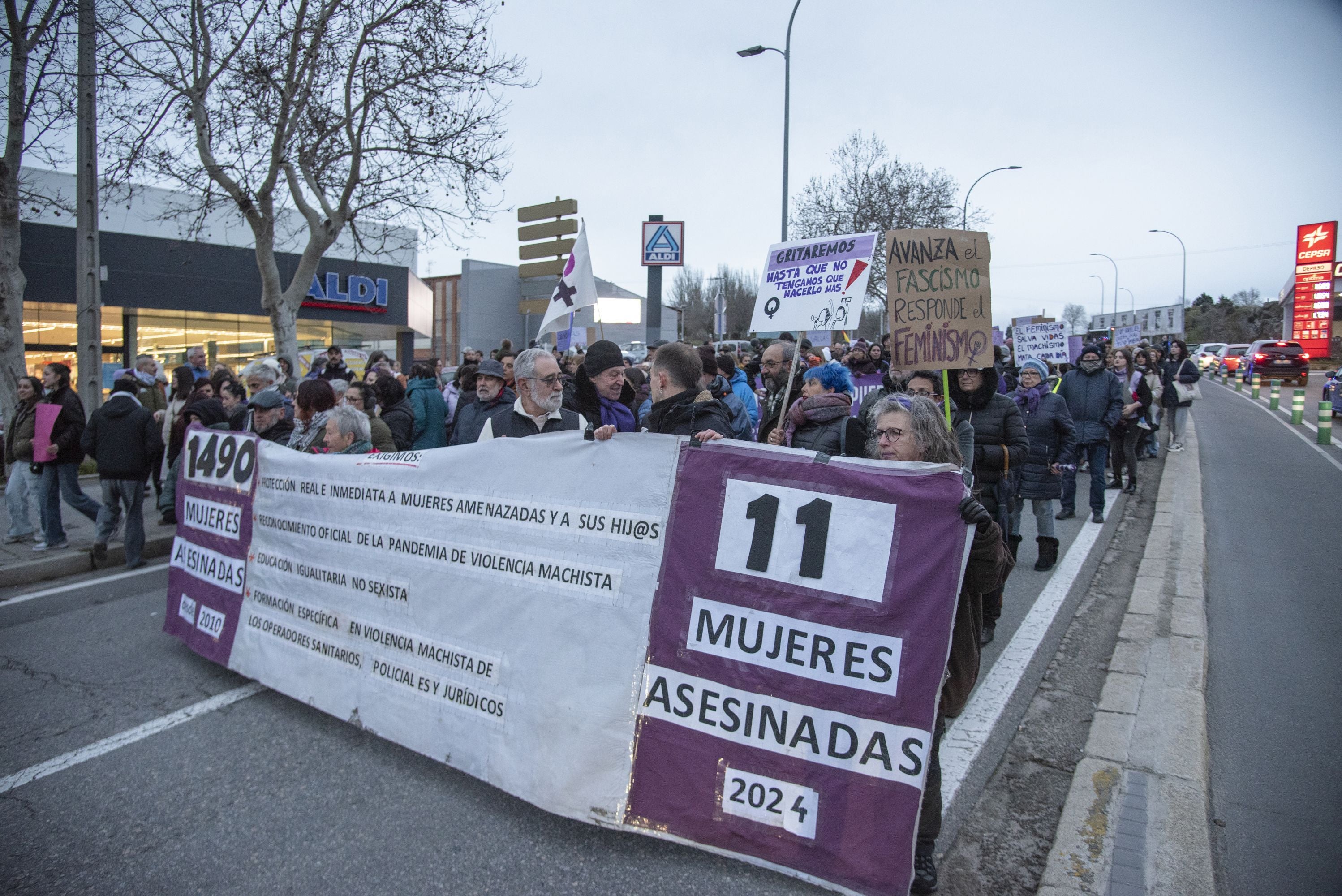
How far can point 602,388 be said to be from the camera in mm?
4797

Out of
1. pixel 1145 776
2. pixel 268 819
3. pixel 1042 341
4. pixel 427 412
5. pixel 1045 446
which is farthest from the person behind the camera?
pixel 1042 341

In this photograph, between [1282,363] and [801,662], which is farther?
[1282,363]

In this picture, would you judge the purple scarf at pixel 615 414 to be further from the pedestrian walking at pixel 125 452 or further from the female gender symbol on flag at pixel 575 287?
the pedestrian walking at pixel 125 452

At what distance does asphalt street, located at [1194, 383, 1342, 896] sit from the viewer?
9.73ft

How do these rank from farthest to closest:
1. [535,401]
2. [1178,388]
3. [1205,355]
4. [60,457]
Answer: [1205,355], [1178,388], [60,457], [535,401]

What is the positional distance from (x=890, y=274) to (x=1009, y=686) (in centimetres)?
243

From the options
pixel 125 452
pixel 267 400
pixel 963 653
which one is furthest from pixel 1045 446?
pixel 125 452

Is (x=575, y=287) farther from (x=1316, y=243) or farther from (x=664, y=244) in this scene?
(x=1316, y=243)

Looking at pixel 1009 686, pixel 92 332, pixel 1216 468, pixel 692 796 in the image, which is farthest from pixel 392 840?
pixel 1216 468

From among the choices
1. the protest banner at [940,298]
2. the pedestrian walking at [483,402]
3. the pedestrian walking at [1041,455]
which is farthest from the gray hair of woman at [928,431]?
the pedestrian walking at [1041,455]

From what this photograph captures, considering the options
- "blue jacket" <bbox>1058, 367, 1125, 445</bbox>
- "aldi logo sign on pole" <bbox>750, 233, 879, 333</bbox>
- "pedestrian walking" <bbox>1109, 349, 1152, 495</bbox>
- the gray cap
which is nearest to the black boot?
"blue jacket" <bbox>1058, 367, 1125, 445</bbox>

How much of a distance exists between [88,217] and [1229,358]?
160 ft

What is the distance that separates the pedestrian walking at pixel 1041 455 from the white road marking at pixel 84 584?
25.0 feet

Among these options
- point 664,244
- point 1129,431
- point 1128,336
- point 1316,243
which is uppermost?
point 1316,243
